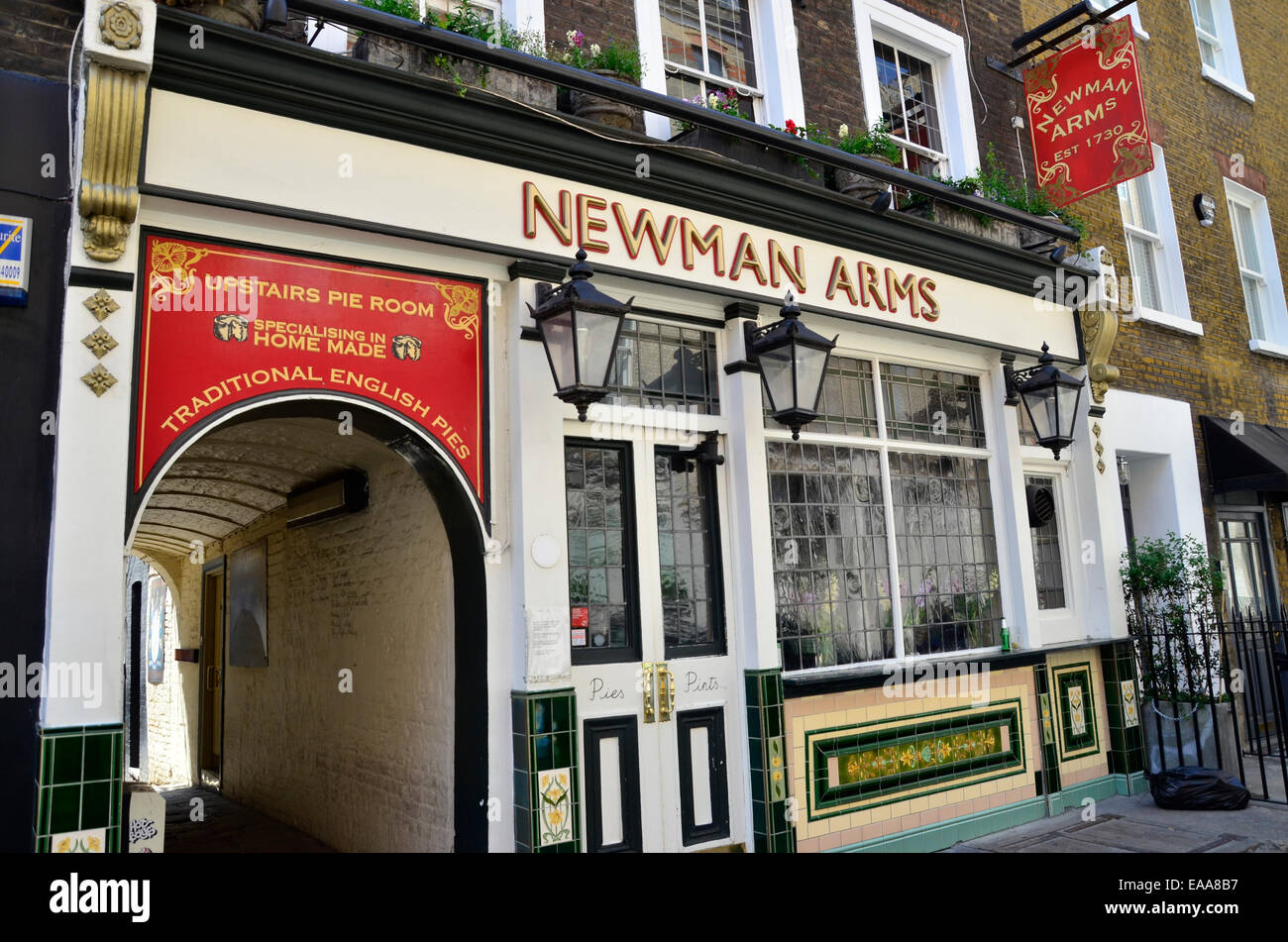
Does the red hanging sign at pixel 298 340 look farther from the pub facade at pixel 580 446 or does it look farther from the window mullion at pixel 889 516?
the window mullion at pixel 889 516

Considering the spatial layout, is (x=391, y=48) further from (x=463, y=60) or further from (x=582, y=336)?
(x=582, y=336)

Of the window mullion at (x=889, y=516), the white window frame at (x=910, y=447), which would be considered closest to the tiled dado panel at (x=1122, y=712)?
the white window frame at (x=910, y=447)

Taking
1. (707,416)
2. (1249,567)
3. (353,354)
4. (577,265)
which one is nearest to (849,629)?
(707,416)

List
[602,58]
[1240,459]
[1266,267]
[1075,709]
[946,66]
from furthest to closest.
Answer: [1266,267] → [1240,459] → [946,66] → [1075,709] → [602,58]

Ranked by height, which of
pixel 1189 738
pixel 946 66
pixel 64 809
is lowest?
pixel 1189 738

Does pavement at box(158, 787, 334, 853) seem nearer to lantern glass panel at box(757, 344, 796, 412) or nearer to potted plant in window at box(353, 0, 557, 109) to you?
lantern glass panel at box(757, 344, 796, 412)

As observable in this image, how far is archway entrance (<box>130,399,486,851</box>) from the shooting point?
552cm

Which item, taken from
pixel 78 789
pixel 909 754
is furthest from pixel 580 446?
pixel 909 754

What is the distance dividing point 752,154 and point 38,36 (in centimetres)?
441

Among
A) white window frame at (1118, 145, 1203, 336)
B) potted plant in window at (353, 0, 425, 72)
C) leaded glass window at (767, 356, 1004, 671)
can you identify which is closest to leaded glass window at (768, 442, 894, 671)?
leaded glass window at (767, 356, 1004, 671)

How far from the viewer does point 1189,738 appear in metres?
8.52

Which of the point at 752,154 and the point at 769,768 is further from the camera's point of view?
the point at 752,154

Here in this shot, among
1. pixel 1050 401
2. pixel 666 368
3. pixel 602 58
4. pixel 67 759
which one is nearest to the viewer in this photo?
pixel 67 759

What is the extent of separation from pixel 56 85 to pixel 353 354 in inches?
73.7
